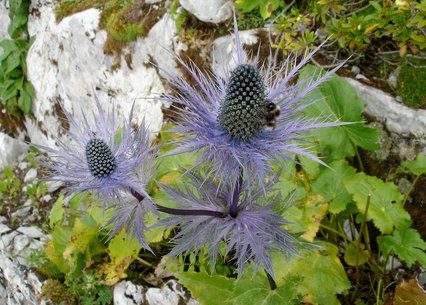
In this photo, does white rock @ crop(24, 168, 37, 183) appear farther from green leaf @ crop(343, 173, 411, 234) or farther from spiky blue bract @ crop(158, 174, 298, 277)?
green leaf @ crop(343, 173, 411, 234)

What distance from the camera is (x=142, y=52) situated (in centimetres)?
385

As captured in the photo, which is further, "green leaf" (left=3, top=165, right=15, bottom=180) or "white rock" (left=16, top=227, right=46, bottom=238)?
"green leaf" (left=3, top=165, right=15, bottom=180)

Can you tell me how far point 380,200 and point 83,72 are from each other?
3.19m

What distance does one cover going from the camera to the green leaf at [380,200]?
2.53 m

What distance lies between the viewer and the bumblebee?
62.2 inches

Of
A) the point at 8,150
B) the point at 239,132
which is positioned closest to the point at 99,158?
the point at 239,132

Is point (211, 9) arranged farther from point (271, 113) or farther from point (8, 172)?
point (8, 172)

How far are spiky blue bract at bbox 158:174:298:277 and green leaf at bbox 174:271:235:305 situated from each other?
422mm

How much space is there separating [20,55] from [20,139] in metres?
1.06

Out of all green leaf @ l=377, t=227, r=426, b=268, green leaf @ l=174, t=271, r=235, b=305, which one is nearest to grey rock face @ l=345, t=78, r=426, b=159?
green leaf @ l=377, t=227, r=426, b=268

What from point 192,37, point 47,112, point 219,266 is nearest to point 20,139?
point 47,112

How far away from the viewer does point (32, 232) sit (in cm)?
399

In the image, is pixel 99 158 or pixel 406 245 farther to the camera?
pixel 406 245

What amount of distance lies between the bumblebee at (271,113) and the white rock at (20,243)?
302 cm
